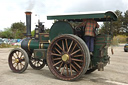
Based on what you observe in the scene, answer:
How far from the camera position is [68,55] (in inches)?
203

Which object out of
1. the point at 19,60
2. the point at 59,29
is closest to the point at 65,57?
the point at 59,29

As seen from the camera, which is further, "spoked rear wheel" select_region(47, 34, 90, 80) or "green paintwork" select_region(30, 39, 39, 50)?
"green paintwork" select_region(30, 39, 39, 50)

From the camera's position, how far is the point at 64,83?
490cm

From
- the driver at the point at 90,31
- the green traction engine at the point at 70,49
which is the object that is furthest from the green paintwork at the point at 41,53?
the driver at the point at 90,31

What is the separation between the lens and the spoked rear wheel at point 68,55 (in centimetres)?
489

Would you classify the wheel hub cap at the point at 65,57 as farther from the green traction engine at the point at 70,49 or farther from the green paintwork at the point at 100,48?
the green paintwork at the point at 100,48

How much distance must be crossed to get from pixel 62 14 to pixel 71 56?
4.50 feet

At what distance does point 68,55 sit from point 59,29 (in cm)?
98

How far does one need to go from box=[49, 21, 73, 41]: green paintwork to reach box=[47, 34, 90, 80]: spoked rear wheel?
298mm

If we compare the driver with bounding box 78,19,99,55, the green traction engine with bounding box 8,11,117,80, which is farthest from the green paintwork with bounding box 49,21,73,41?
the driver with bounding box 78,19,99,55

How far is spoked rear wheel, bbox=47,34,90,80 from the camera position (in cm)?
489

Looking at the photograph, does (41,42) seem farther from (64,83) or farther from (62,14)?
(64,83)

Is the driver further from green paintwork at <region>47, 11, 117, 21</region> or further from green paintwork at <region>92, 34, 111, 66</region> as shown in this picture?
green paintwork at <region>47, 11, 117, 21</region>

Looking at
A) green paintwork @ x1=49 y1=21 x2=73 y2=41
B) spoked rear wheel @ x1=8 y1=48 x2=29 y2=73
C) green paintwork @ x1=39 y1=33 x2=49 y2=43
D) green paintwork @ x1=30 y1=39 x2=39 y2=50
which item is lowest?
spoked rear wheel @ x1=8 y1=48 x2=29 y2=73
